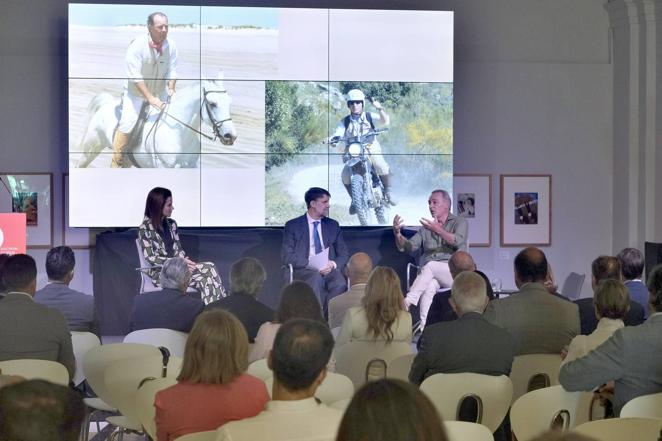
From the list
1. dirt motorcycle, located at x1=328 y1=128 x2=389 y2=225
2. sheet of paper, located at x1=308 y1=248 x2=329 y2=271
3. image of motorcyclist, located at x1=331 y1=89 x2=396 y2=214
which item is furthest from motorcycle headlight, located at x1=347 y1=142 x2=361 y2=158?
sheet of paper, located at x1=308 y1=248 x2=329 y2=271

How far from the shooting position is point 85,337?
5.98m

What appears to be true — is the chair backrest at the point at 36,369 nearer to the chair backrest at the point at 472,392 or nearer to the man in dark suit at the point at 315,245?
the chair backrest at the point at 472,392

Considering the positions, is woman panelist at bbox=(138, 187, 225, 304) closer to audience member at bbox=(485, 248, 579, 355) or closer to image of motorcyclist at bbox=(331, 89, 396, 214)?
image of motorcyclist at bbox=(331, 89, 396, 214)

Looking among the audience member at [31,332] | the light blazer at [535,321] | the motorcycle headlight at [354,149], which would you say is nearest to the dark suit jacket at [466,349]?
the light blazer at [535,321]

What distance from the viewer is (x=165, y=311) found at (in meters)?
6.44

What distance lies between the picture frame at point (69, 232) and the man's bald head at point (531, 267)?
6112 mm

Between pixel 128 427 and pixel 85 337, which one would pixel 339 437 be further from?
pixel 85 337

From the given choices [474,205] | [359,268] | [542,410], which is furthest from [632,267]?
[474,205]

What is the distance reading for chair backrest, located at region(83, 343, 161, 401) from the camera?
5438 millimetres

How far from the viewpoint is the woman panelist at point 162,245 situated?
358 inches

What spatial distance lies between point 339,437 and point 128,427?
372cm

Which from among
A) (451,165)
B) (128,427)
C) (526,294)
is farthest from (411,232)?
(128,427)

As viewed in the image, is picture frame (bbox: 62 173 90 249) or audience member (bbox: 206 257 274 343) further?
picture frame (bbox: 62 173 90 249)

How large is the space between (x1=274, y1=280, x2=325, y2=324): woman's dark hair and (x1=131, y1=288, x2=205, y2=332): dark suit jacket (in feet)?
3.88
